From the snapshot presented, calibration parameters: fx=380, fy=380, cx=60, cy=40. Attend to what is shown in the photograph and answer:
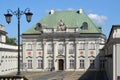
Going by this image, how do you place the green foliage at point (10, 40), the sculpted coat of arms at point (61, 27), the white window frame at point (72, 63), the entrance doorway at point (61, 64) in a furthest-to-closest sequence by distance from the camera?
the green foliage at point (10, 40) → the entrance doorway at point (61, 64) → the sculpted coat of arms at point (61, 27) → the white window frame at point (72, 63)

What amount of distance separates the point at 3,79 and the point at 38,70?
198 ft

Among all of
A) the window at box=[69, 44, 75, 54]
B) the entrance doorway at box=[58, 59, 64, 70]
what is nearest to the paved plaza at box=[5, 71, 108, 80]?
the entrance doorway at box=[58, 59, 64, 70]

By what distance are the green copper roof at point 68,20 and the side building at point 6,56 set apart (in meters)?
5.81

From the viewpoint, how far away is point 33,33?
257ft

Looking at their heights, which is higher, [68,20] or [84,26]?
[68,20]

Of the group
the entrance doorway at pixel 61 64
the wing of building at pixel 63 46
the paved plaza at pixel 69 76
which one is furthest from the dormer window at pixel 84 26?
the paved plaza at pixel 69 76

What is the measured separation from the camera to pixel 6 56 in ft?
231

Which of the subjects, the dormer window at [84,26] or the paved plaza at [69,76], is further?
the dormer window at [84,26]

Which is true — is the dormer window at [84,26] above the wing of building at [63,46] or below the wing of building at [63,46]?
above

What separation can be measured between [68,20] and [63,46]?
5923 mm

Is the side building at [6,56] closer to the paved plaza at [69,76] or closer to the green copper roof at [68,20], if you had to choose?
the paved plaza at [69,76]

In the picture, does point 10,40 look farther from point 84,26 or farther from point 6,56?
point 6,56

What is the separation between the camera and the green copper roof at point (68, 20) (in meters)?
77.9

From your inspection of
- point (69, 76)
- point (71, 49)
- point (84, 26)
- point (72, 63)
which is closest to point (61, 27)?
point (84, 26)
